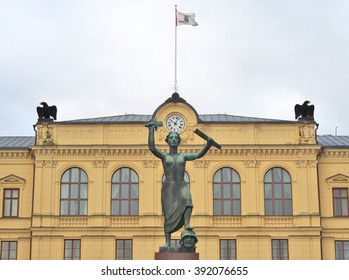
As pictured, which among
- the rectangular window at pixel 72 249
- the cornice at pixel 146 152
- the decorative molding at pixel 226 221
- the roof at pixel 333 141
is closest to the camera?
the rectangular window at pixel 72 249

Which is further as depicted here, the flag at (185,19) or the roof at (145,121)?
the roof at (145,121)

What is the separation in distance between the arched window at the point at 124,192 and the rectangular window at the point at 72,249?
3.17 meters

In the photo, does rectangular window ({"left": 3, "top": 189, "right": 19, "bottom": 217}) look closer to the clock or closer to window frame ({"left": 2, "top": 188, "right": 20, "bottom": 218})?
window frame ({"left": 2, "top": 188, "right": 20, "bottom": 218})

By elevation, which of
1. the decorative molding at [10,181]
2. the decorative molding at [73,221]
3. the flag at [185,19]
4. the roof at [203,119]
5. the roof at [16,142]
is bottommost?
the decorative molding at [73,221]

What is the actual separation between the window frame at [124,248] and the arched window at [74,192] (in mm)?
3150

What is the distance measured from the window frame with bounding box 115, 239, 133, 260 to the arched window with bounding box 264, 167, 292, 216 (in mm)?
9515

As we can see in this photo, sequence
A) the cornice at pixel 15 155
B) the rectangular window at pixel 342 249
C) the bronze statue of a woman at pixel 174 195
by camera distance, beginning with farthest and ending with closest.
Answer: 1. the cornice at pixel 15 155
2. the rectangular window at pixel 342 249
3. the bronze statue of a woman at pixel 174 195

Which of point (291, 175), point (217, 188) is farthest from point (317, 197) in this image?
point (217, 188)

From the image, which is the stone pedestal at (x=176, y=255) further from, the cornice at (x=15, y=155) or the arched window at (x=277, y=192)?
the cornice at (x=15, y=155)

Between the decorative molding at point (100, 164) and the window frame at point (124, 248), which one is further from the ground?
the decorative molding at point (100, 164)

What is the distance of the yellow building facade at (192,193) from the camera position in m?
47.7

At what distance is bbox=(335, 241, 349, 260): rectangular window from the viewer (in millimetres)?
48250

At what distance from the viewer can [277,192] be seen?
48.6 m

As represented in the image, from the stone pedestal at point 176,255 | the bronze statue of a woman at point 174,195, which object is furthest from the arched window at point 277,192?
the stone pedestal at point 176,255
